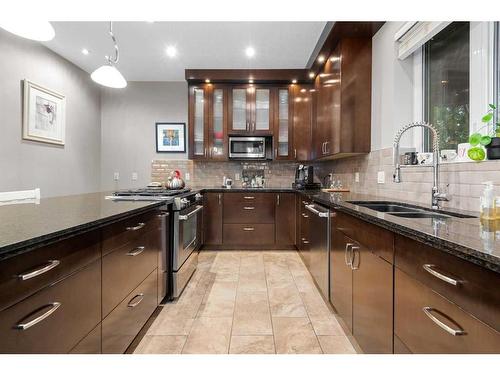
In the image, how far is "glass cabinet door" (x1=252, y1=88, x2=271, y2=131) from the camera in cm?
429

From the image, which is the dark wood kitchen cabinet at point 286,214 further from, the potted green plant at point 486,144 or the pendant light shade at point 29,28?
the pendant light shade at point 29,28

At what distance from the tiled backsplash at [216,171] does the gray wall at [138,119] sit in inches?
5.2

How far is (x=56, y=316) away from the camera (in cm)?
94

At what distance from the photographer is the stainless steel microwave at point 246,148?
426 cm

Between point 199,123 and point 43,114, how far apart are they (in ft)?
Answer: 6.24

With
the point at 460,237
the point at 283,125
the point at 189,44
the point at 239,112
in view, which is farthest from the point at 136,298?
the point at 283,125

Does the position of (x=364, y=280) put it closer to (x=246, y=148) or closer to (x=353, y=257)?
(x=353, y=257)

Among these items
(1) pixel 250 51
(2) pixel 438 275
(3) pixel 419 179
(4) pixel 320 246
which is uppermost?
(1) pixel 250 51

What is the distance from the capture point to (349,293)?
5.77 ft

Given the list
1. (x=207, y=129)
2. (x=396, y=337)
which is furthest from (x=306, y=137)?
(x=396, y=337)

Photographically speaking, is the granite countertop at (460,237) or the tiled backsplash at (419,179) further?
the tiled backsplash at (419,179)

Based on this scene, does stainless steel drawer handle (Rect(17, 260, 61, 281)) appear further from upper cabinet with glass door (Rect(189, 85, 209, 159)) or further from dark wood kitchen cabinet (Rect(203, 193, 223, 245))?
upper cabinet with glass door (Rect(189, 85, 209, 159))

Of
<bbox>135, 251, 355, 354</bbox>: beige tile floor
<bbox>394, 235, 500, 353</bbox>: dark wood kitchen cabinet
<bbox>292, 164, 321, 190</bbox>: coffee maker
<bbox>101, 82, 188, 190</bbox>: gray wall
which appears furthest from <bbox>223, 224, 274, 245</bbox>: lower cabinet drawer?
<bbox>394, 235, 500, 353</bbox>: dark wood kitchen cabinet

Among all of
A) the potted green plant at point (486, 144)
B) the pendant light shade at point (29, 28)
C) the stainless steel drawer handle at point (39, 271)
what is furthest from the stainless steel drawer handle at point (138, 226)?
the potted green plant at point (486, 144)
